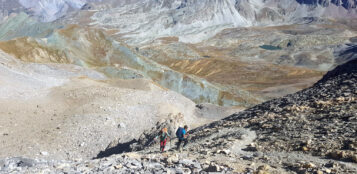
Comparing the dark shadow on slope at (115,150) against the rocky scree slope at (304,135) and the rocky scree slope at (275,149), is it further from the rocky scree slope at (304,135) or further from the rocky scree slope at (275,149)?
the rocky scree slope at (275,149)

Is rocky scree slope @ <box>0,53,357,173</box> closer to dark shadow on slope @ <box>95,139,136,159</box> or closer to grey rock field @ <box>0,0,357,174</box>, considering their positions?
grey rock field @ <box>0,0,357,174</box>

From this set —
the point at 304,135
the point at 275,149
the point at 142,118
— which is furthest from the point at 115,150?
the point at 304,135

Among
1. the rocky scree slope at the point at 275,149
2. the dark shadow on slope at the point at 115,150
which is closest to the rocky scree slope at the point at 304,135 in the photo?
the rocky scree slope at the point at 275,149

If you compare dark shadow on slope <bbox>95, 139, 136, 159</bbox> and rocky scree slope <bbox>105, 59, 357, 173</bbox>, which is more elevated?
rocky scree slope <bbox>105, 59, 357, 173</bbox>

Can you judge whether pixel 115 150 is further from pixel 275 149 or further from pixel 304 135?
pixel 304 135

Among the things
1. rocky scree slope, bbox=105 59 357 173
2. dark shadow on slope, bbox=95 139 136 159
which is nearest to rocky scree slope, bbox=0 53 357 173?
rocky scree slope, bbox=105 59 357 173

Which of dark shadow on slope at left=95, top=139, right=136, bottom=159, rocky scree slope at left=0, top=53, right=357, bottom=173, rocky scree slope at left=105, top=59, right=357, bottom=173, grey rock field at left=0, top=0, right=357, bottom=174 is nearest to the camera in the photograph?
rocky scree slope at left=0, top=53, right=357, bottom=173

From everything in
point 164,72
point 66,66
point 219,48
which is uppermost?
point 66,66

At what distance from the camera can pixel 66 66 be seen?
107ft

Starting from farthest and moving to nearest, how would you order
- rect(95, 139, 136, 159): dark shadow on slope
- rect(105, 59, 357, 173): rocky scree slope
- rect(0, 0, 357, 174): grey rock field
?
rect(95, 139, 136, 159): dark shadow on slope, rect(105, 59, 357, 173): rocky scree slope, rect(0, 0, 357, 174): grey rock field

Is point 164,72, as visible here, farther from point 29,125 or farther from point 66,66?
point 29,125

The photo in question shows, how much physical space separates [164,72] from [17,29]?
168ft

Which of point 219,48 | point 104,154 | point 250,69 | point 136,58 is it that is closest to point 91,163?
point 104,154

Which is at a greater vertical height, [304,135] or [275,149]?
[304,135]
